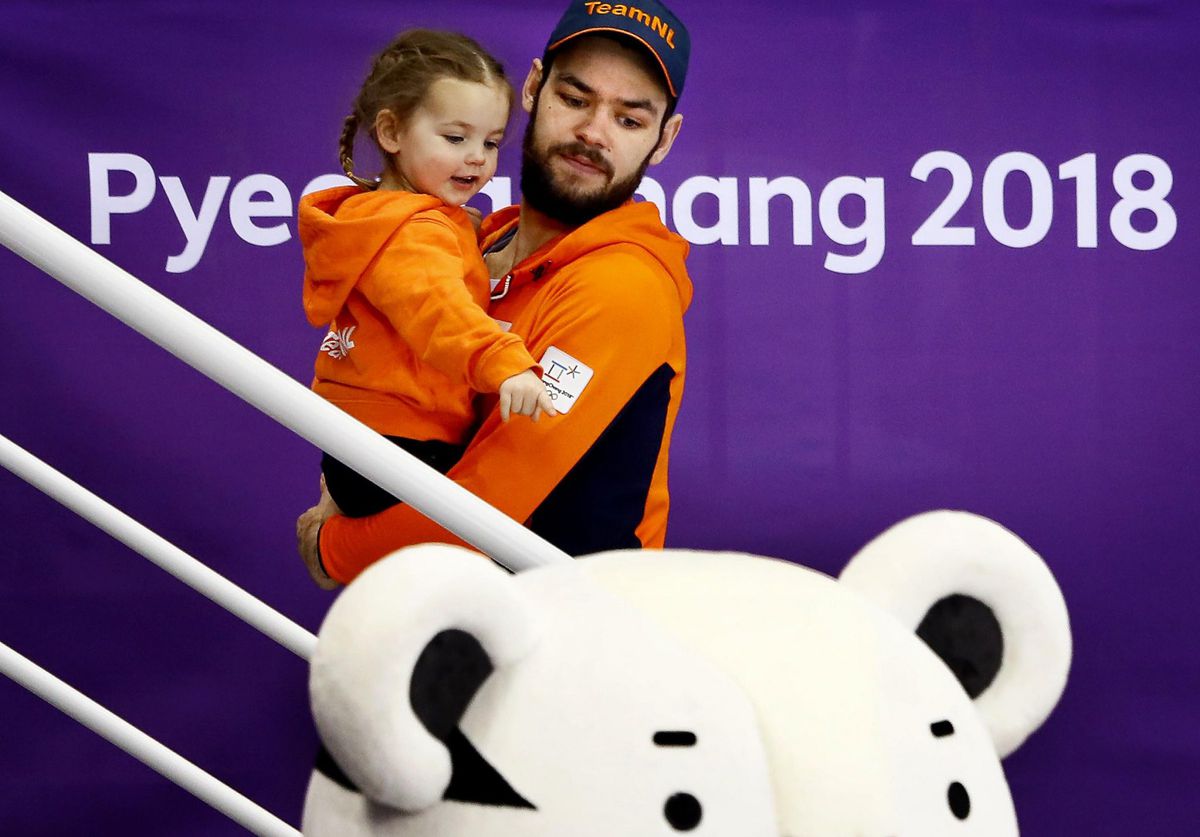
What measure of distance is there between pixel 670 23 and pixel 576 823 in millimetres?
1044

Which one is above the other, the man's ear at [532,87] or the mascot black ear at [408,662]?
the man's ear at [532,87]

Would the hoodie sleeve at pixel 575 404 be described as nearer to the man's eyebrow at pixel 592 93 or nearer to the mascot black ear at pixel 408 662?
the man's eyebrow at pixel 592 93

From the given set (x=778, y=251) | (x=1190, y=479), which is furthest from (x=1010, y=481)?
(x=778, y=251)

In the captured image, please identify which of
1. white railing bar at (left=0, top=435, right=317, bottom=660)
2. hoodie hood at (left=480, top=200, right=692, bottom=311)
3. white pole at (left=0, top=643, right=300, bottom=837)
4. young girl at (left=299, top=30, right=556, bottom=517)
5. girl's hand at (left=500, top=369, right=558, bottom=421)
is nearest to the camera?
girl's hand at (left=500, top=369, right=558, bottom=421)

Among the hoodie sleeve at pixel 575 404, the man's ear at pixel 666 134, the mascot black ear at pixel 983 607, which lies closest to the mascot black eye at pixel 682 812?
the mascot black ear at pixel 983 607

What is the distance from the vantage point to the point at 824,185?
2.58 metres

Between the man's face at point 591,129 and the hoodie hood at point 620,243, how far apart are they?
37 mm

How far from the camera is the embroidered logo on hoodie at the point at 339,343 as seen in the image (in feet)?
5.38

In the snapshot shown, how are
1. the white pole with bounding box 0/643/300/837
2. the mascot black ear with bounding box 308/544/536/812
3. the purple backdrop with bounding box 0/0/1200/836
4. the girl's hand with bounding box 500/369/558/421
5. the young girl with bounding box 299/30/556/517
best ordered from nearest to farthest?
the mascot black ear with bounding box 308/544/536/812 < the girl's hand with bounding box 500/369/558/421 < the young girl with bounding box 299/30/556/517 < the white pole with bounding box 0/643/300/837 < the purple backdrop with bounding box 0/0/1200/836

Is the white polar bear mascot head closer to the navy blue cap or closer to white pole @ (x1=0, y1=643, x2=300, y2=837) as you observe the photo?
the navy blue cap

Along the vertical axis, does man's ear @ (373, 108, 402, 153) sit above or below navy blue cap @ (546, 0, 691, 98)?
below

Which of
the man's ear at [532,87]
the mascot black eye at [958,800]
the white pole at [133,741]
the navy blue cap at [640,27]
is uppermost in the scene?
the navy blue cap at [640,27]

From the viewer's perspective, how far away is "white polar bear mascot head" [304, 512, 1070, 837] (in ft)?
2.92

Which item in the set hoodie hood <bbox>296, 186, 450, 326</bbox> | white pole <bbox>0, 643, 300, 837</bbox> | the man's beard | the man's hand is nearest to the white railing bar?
the man's hand
